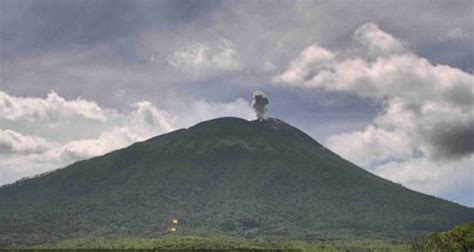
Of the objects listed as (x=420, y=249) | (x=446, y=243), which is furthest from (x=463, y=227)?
(x=420, y=249)

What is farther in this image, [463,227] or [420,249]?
[420,249]

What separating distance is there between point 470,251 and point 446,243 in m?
5.53

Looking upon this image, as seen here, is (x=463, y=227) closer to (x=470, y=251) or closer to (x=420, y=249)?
(x=470, y=251)

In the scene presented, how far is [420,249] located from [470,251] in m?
31.4

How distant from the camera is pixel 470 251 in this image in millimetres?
163625

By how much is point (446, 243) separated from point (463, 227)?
5.68 metres

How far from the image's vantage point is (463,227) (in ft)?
550

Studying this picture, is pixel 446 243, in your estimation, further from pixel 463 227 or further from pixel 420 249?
pixel 420 249

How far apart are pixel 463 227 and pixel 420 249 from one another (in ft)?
94.7

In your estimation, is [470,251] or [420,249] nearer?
[470,251]

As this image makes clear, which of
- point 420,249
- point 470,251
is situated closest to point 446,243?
point 470,251

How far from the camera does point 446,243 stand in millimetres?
166250

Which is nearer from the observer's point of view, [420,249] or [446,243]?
[446,243]

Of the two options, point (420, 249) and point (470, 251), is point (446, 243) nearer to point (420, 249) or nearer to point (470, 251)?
point (470, 251)
